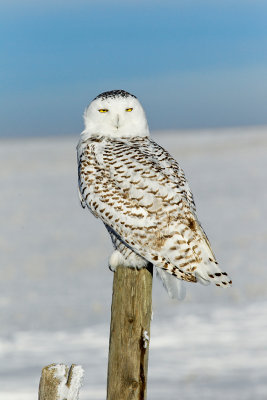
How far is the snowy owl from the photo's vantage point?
4055mm

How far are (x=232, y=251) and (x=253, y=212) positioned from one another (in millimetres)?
3762

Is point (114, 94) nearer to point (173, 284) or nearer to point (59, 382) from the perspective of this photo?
point (173, 284)

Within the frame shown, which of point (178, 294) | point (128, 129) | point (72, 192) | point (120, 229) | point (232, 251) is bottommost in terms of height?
point (178, 294)

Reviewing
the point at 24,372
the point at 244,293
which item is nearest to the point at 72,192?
the point at 244,293

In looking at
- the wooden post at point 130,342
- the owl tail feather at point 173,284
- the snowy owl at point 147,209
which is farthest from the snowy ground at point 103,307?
the wooden post at point 130,342

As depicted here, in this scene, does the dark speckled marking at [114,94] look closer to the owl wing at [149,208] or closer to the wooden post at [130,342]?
the owl wing at [149,208]

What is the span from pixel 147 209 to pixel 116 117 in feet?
3.02

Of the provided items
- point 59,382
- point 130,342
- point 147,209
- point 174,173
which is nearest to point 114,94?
point 174,173

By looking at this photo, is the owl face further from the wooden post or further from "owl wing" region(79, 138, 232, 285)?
the wooden post

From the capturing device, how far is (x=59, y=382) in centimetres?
342

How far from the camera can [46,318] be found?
823 centimetres

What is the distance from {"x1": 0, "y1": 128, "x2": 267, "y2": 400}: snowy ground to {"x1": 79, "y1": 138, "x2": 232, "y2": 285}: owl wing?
1979mm

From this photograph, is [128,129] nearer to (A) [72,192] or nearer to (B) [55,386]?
(B) [55,386]

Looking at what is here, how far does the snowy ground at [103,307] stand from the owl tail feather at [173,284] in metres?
1.66
